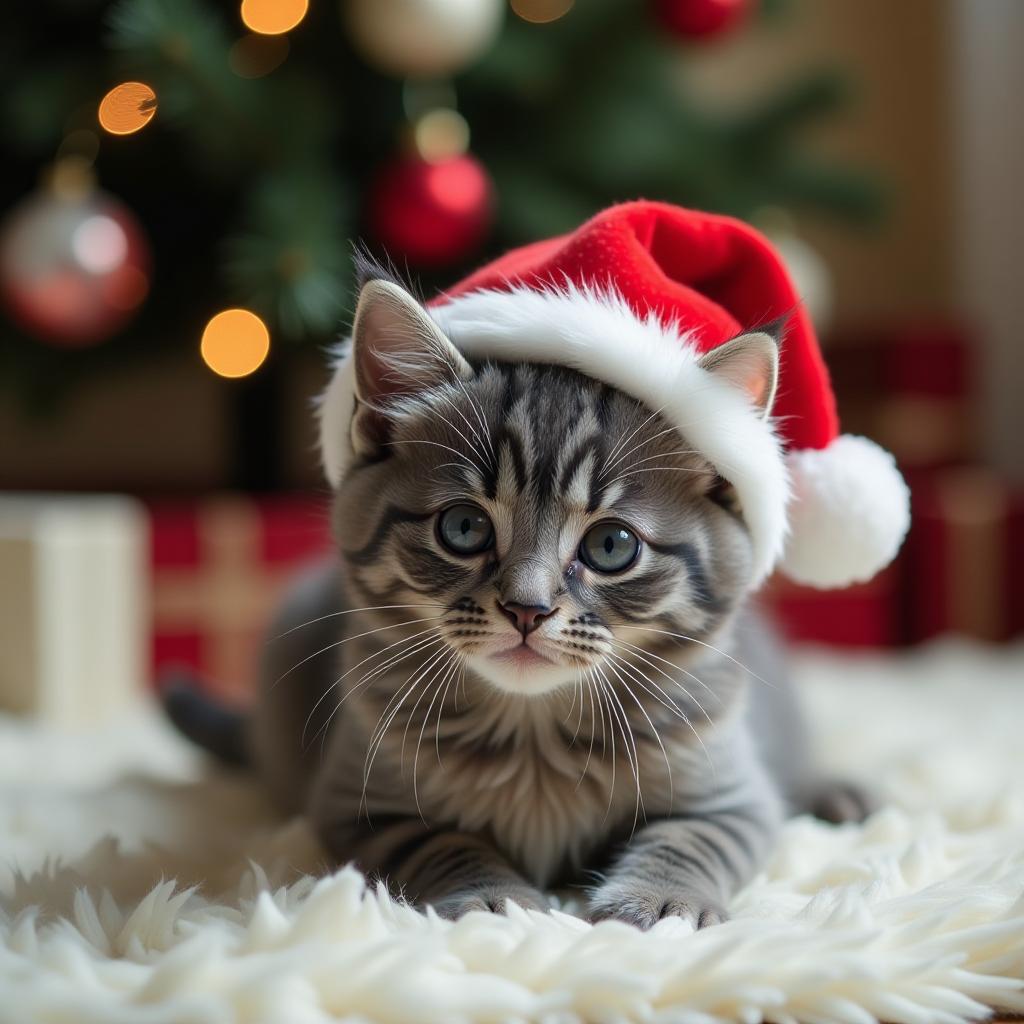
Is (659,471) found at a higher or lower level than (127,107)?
lower

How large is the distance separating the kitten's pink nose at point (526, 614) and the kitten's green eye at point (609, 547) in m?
0.06

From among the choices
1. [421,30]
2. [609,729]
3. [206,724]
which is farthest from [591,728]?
[421,30]

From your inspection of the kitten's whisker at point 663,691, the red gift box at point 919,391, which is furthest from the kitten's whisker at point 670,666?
the red gift box at point 919,391

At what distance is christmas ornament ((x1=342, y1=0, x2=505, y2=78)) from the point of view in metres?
1.55

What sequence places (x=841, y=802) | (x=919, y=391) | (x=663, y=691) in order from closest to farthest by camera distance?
(x=663, y=691) → (x=841, y=802) → (x=919, y=391)

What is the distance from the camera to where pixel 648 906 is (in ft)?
2.59

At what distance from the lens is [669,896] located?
806 millimetres

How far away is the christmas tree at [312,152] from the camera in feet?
5.20

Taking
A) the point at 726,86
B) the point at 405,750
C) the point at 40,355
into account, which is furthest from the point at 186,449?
the point at 405,750

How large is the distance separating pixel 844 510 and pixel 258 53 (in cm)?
121

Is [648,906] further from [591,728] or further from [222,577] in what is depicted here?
[222,577]

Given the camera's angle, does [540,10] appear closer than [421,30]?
No

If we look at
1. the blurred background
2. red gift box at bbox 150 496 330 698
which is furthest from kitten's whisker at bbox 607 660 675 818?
red gift box at bbox 150 496 330 698

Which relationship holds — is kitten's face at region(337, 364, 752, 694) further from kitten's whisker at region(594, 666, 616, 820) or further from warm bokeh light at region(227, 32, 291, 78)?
warm bokeh light at region(227, 32, 291, 78)
